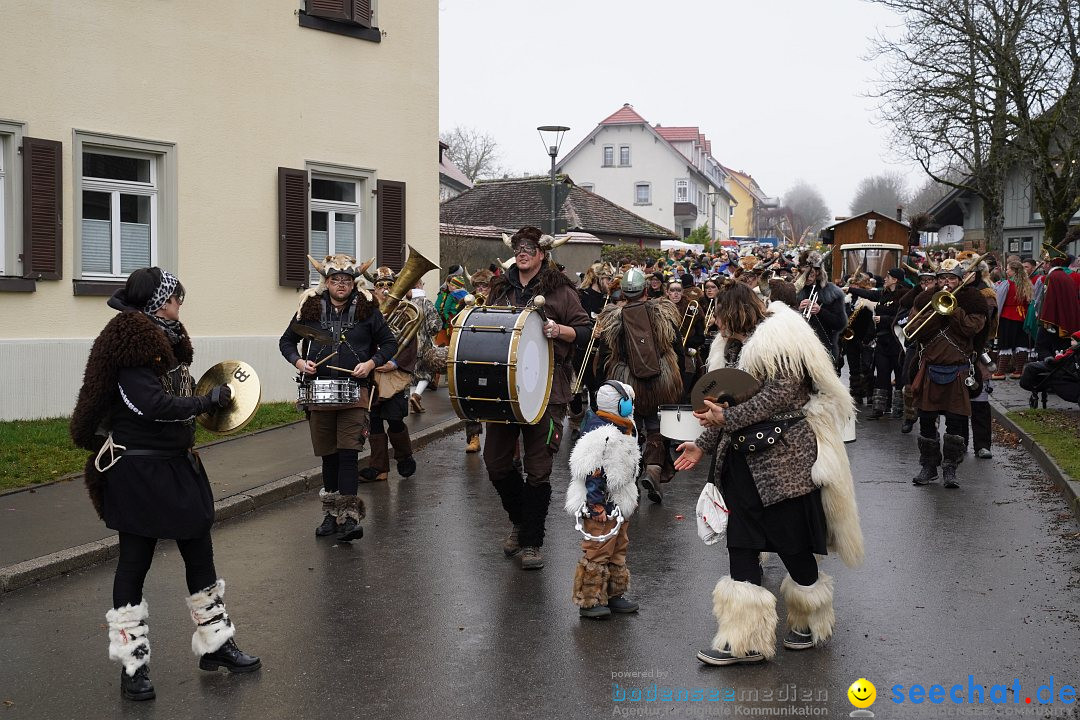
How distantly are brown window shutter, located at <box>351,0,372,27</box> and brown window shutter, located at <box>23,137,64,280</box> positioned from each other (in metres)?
4.92

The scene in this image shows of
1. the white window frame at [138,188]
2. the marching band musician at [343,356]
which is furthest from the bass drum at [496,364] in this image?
the white window frame at [138,188]

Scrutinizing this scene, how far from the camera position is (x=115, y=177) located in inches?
539

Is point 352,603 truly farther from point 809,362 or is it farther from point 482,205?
point 482,205

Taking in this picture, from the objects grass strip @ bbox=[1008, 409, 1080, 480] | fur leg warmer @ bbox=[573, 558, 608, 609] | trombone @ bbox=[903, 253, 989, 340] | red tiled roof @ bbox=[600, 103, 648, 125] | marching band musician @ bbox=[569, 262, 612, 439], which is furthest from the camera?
red tiled roof @ bbox=[600, 103, 648, 125]

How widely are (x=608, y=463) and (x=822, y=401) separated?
125cm

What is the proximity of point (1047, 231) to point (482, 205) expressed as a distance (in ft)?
62.8

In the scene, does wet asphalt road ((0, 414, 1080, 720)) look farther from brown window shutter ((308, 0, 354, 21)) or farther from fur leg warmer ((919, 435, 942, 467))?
brown window shutter ((308, 0, 354, 21))

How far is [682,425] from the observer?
563cm

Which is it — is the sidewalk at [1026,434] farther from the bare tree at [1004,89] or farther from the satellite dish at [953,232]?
the satellite dish at [953,232]

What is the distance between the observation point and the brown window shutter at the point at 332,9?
50.6 feet

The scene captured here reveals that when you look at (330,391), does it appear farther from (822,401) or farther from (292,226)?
(292,226)

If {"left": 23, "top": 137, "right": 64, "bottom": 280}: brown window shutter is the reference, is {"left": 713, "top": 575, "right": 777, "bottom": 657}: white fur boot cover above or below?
below

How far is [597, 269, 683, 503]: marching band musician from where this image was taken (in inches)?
378

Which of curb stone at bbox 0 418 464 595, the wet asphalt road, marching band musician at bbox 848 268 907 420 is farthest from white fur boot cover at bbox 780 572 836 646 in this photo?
marching band musician at bbox 848 268 907 420
